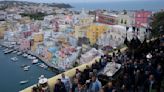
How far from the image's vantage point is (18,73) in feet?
167

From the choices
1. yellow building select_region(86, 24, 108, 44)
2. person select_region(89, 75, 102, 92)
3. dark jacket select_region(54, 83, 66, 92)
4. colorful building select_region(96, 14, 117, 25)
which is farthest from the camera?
colorful building select_region(96, 14, 117, 25)

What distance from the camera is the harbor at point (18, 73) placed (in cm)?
4425

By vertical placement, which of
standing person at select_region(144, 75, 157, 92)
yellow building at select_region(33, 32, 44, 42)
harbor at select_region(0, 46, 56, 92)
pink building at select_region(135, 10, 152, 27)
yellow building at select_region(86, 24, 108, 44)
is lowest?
harbor at select_region(0, 46, 56, 92)

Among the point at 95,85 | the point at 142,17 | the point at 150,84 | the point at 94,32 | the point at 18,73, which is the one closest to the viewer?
the point at 95,85

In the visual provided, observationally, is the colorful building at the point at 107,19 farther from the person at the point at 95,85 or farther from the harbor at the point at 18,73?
the person at the point at 95,85

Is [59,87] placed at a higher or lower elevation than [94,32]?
higher

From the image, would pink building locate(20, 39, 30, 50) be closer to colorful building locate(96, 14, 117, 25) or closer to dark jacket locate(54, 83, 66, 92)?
colorful building locate(96, 14, 117, 25)

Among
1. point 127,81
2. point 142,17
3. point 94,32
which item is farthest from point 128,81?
point 94,32

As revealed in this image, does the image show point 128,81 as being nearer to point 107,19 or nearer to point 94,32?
point 94,32

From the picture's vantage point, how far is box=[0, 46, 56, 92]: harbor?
145 feet

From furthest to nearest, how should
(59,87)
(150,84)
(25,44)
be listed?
1. (25,44)
2. (150,84)
3. (59,87)

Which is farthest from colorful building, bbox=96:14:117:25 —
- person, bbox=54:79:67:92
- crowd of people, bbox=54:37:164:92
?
person, bbox=54:79:67:92

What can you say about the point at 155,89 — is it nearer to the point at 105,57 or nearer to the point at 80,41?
the point at 105,57

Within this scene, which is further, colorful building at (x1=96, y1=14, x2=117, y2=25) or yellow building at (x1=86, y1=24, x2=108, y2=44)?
colorful building at (x1=96, y1=14, x2=117, y2=25)
